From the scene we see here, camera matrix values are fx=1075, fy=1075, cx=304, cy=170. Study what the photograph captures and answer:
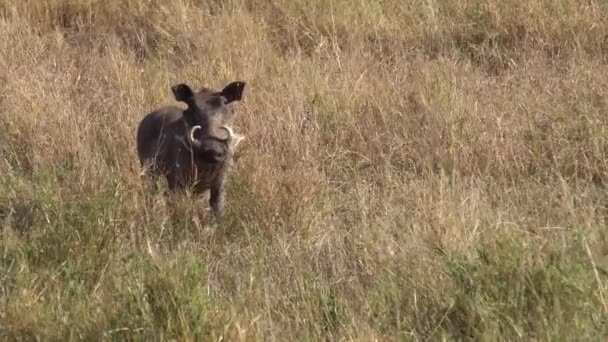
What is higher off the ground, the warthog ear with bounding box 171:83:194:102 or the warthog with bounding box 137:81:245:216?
the warthog ear with bounding box 171:83:194:102

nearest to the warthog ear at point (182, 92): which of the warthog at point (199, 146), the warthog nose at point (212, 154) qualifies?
the warthog at point (199, 146)

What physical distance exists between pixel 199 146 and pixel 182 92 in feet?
1.46

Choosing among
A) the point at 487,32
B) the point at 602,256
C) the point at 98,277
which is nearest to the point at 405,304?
the point at 602,256

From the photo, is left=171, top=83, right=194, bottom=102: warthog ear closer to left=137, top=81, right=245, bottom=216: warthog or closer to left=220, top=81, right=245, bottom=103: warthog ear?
left=137, top=81, right=245, bottom=216: warthog

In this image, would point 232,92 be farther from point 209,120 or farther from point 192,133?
point 192,133

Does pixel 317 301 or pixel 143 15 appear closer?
pixel 317 301

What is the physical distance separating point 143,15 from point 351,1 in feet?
5.93

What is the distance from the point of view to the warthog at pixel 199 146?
5484mm

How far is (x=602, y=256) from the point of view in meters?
4.23

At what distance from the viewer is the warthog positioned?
18.0 ft

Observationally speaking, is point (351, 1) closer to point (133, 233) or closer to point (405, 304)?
point (133, 233)

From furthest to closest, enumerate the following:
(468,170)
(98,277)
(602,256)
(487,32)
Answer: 1. (487,32)
2. (468,170)
3. (98,277)
4. (602,256)

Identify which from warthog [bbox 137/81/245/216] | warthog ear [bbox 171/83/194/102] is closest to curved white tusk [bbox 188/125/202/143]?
warthog [bbox 137/81/245/216]

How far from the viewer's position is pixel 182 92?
5.73 metres
